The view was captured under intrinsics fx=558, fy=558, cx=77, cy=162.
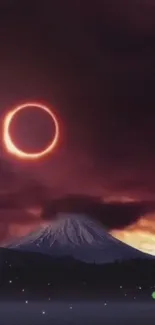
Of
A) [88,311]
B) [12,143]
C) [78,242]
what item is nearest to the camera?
[12,143]

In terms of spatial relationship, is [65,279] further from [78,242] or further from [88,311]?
[88,311]

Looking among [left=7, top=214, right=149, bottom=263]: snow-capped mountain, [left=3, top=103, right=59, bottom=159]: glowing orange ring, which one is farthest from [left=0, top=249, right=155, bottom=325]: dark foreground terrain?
[left=3, top=103, right=59, bottom=159]: glowing orange ring

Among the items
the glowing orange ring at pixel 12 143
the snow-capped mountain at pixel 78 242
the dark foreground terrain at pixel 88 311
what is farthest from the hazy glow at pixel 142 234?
the glowing orange ring at pixel 12 143

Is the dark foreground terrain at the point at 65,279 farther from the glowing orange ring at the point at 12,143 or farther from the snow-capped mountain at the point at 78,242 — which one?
the glowing orange ring at the point at 12,143

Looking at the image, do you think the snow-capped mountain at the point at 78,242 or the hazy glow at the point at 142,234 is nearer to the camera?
the snow-capped mountain at the point at 78,242

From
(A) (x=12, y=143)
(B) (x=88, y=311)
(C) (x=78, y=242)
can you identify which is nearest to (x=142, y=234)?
(C) (x=78, y=242)

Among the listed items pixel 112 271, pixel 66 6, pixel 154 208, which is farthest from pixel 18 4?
pixel 112 271

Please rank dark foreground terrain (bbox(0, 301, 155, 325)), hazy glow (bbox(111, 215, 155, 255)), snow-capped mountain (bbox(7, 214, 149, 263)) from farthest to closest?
1. dark foreground terrain (bbox(0, 301, 155, 325))
2. hazy glow (bbox(111, 215, 155, 255))
3. snow-capped mountain (bbox(7, 214, 149, 263))

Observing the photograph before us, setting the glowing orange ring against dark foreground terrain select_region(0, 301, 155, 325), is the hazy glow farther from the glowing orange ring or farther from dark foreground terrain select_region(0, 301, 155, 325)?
the glowing orange ring
